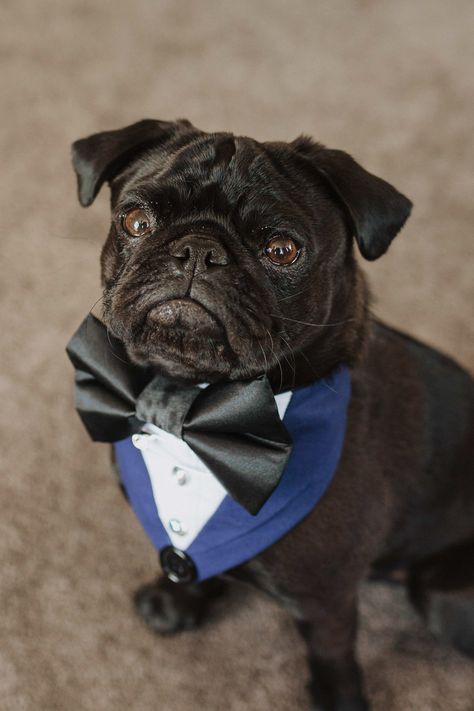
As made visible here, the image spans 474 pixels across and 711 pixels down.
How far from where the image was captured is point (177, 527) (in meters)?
1.29

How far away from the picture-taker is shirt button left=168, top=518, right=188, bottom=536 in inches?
50.6

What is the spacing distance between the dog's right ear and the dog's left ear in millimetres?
271

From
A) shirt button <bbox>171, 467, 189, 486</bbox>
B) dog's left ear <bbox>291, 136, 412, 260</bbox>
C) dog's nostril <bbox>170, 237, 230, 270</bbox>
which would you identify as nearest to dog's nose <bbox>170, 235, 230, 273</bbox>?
dog's nostril <bbox>170, 237, 230, 270</bbox>

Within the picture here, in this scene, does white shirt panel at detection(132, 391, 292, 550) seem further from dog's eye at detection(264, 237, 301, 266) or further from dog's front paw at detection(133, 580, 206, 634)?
dog's front paw at detection(133, 580, 206, 634)

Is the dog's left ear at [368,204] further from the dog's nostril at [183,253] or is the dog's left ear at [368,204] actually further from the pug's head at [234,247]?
the dog's nostril at [183,253]

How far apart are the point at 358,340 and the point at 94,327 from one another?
43cm

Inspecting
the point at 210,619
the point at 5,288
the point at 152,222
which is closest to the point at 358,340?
the point at 152,222

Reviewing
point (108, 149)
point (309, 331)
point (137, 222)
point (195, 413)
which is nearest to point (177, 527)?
point (195, 413)

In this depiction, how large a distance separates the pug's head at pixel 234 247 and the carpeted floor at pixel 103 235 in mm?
714

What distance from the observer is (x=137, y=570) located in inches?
67.9

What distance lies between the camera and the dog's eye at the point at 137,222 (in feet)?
3.79

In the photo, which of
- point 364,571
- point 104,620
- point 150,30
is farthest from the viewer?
point 150,30

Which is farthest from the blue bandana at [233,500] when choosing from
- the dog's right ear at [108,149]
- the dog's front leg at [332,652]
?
the dog's right ear at [108,149]

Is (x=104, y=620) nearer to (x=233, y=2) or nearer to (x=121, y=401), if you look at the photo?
(x=121, y=401)
